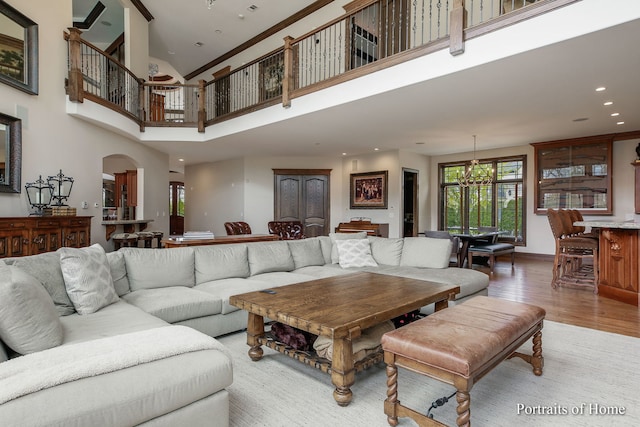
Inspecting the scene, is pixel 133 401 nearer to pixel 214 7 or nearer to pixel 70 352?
pixel 70 352

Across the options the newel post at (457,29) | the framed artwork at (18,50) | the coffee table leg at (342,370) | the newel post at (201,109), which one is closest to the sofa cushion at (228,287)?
the coffee table leg at (342,370)

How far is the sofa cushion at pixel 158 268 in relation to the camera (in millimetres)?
3269

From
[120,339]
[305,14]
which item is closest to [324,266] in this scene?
[120,339]

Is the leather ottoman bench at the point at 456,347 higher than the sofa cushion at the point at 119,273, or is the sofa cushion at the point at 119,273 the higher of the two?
the sofa cushion at the point at 119,273

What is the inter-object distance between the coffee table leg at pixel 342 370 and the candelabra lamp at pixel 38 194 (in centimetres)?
476

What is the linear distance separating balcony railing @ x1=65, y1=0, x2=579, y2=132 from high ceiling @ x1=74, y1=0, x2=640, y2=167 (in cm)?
41

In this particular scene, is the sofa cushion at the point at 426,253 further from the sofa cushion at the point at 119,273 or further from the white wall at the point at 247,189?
the white wall at the point at 247,189

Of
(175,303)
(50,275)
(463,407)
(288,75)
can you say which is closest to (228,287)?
(175,303)

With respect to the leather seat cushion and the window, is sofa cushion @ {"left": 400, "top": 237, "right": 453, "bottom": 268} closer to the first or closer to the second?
the leather seat cushion

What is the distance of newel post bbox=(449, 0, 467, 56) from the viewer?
150 inches

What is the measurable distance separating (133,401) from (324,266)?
336 centimetres

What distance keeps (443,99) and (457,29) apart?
3.76 ft

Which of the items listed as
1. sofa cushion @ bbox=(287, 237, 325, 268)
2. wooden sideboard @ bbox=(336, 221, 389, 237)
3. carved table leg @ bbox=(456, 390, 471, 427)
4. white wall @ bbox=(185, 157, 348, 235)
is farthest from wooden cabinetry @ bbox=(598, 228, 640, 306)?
white wall @ bbox=(185, 157, 348, 235)

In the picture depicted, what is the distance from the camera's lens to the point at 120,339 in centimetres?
175
